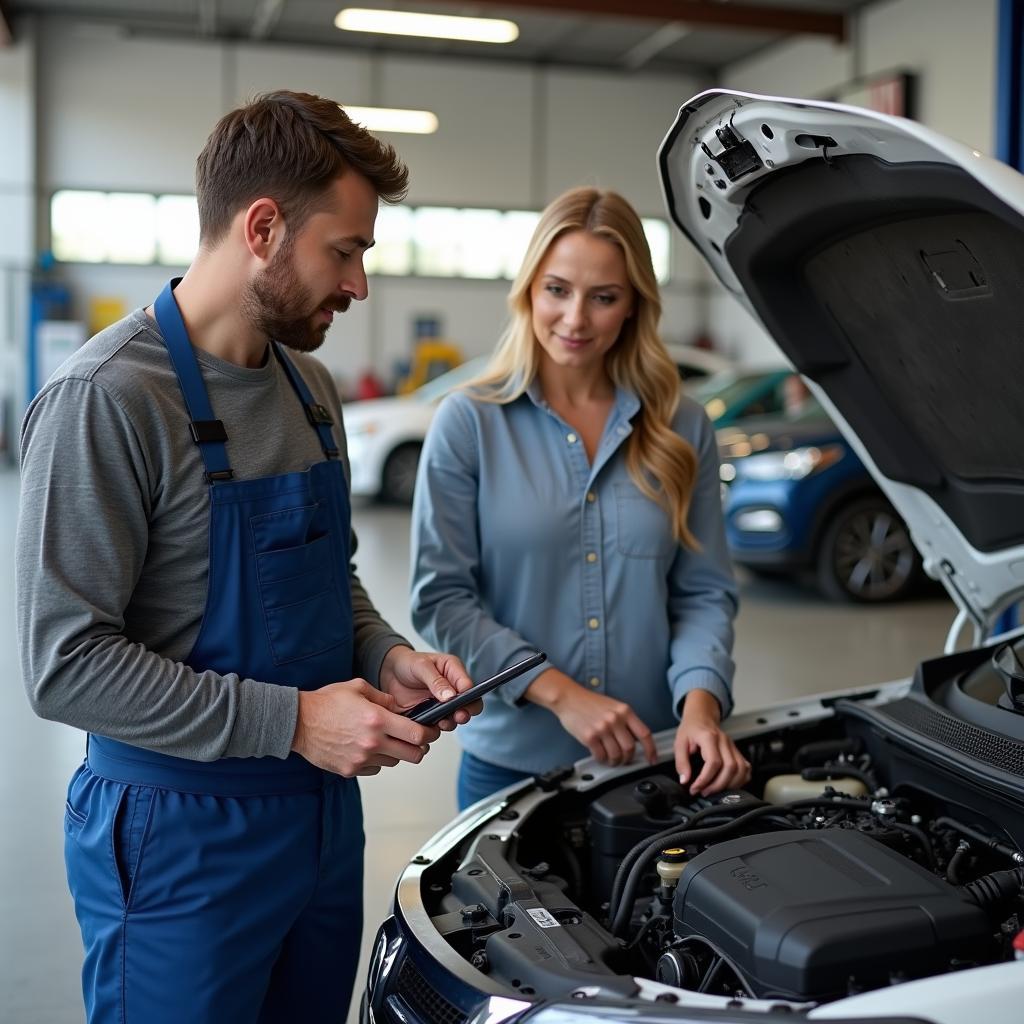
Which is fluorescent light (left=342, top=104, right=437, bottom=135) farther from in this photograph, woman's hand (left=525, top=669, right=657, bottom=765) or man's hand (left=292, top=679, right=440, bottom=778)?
man's hand (left=292, top=679, right=440, bottom=778)

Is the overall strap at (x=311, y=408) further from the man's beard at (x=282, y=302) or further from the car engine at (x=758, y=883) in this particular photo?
the car engine at (x=758, y=883)

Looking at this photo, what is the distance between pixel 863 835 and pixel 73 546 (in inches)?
43.8

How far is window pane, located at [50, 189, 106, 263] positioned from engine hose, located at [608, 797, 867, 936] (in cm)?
1397

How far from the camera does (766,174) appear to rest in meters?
1.94

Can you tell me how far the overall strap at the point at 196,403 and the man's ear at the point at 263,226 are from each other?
152 millimetres

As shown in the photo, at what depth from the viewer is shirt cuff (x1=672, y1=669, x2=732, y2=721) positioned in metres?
2.21

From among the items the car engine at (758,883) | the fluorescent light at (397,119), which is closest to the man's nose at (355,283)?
the car engine at (758,883)

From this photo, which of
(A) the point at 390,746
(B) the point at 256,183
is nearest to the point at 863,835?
(A) the point at 390,746

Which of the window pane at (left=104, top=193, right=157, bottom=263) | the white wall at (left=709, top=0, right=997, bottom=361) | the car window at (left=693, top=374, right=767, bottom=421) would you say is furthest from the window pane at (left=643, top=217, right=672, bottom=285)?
the car window at (left=693, top=374, right=767, bottom=421)

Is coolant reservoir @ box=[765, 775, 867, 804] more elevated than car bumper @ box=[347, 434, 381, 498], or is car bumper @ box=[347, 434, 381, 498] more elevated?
car bumper @ box=[347, 434, 381, 498]

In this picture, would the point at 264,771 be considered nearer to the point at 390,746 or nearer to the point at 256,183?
the point at 390,746

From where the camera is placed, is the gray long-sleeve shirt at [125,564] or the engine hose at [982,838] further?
the engine hose at [982,838]

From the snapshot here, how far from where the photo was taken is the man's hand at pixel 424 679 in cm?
180

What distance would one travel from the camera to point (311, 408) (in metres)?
1.87
